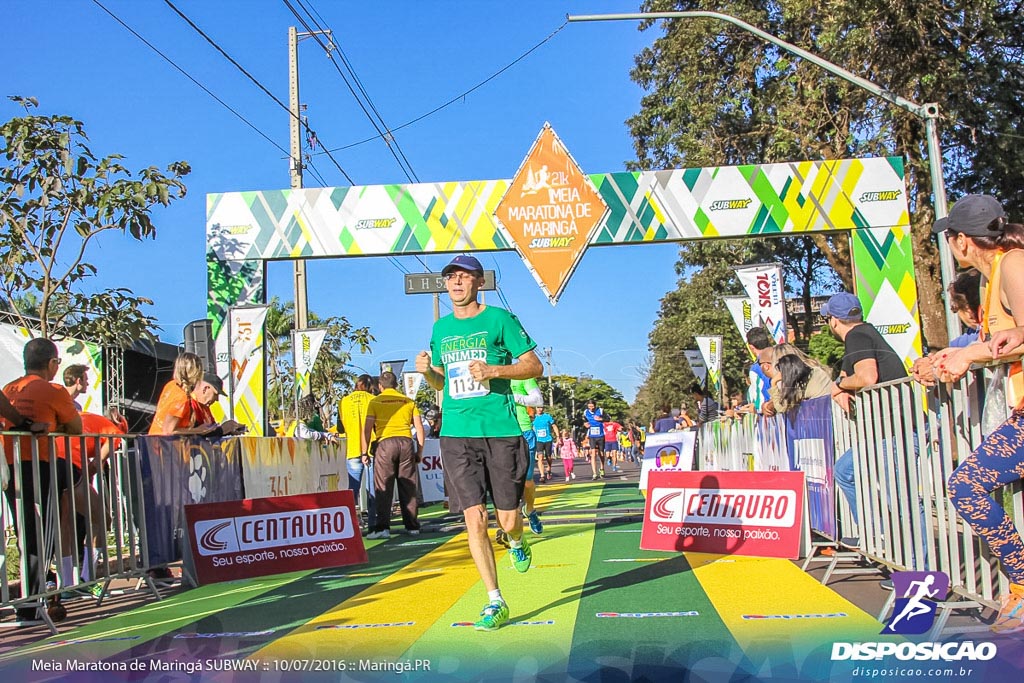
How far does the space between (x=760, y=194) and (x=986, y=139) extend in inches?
307

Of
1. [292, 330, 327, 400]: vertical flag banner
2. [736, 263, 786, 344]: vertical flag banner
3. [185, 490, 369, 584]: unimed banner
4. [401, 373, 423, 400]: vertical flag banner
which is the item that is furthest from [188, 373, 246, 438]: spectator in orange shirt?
[401, 373, 423, 400]: vertical flag banner

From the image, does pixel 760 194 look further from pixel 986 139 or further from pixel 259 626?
pixel 259 626

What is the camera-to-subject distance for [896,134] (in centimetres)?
1964

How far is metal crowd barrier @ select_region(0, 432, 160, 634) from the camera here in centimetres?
608

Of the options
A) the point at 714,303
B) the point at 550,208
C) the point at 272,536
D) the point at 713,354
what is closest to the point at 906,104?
the point at 550,208

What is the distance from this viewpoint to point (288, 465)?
1187cm

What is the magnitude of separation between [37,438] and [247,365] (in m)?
7.42

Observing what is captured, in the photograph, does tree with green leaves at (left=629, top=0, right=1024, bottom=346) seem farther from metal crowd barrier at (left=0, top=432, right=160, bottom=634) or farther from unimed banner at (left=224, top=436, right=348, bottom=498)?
metal crowd barrier at (left=0, top=432, right=160, bottom=634)

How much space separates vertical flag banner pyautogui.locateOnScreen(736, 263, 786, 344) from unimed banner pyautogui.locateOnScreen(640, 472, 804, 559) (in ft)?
23.2

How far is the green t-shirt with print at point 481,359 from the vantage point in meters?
5.57

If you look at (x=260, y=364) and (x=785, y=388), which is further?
(x=260, y=364)

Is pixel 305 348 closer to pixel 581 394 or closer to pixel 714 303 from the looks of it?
pixel 714 303

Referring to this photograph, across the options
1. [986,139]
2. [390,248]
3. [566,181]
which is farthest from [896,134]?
[390,248]

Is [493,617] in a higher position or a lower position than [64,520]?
lower
